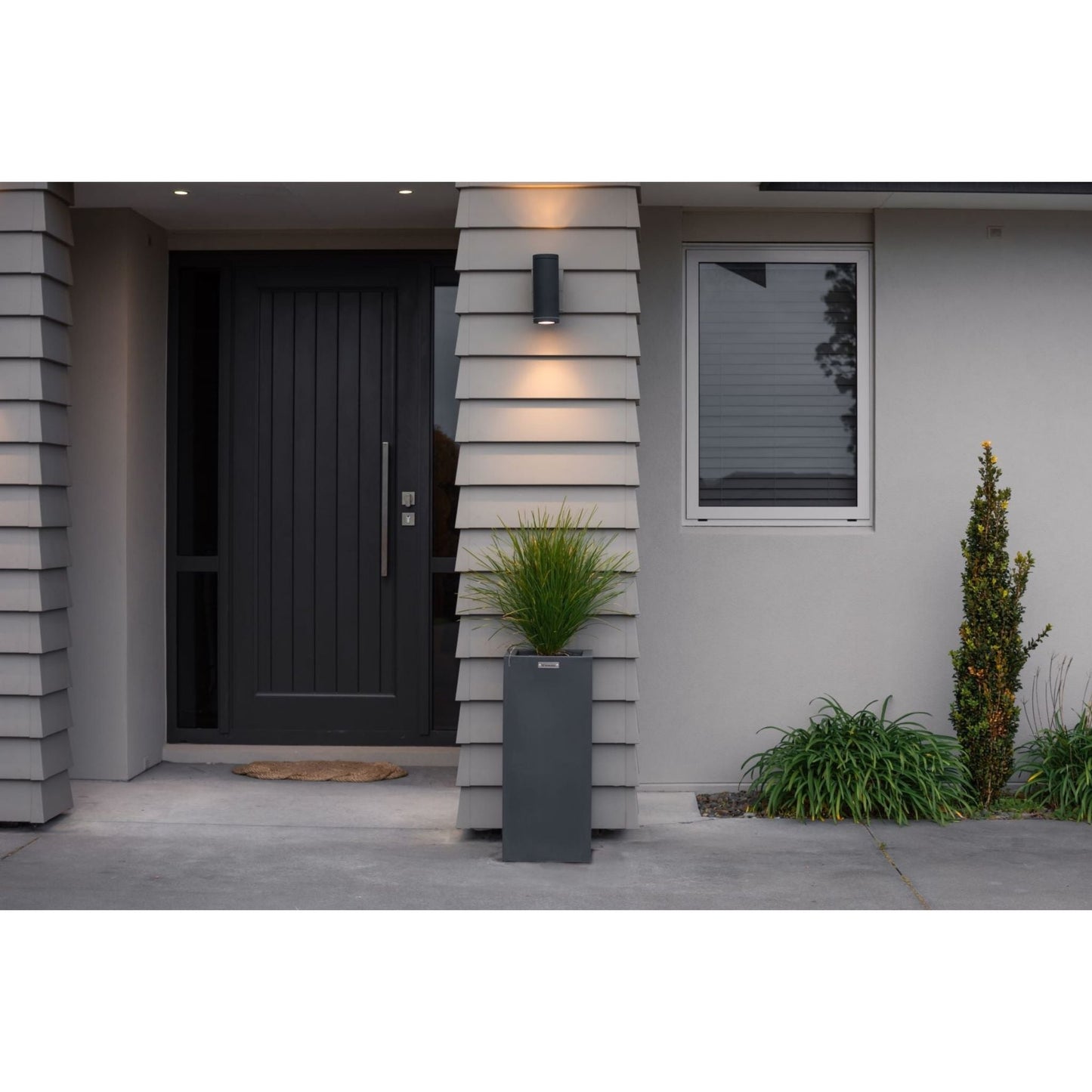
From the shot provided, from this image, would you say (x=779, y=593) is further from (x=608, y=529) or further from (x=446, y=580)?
(x=446, y=580)

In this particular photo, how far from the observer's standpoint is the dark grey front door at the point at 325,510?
5.70 meters

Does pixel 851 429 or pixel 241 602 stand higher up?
pixel 851 429

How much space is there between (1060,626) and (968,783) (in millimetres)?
914

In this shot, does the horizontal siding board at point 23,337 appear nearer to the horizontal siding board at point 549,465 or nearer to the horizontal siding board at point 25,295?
the horizontal siding board at point 25,295

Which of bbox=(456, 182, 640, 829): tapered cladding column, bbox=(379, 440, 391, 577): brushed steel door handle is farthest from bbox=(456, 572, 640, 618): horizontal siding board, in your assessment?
bbox=(379, 440, 391, 577): brushed steel door handle

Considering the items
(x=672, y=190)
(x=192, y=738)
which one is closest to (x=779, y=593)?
(x=672, y=190)

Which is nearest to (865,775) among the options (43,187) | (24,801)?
(24,801)

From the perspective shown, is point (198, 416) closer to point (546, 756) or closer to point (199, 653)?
point (199, 653)

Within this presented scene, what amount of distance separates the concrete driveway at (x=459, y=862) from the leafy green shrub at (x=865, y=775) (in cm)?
11

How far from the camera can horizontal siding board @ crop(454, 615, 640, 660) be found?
4.44 metres

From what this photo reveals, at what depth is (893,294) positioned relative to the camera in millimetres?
5281

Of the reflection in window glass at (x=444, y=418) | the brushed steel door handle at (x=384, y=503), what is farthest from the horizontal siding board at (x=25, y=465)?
the reflection in window glass at (x=444, y=418)

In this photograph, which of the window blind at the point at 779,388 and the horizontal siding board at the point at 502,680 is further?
the window blind at the point at 779,388

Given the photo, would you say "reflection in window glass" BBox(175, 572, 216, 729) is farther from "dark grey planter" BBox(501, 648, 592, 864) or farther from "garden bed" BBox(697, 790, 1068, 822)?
"garden bed" BBox(697, 790, 1068, 822)
